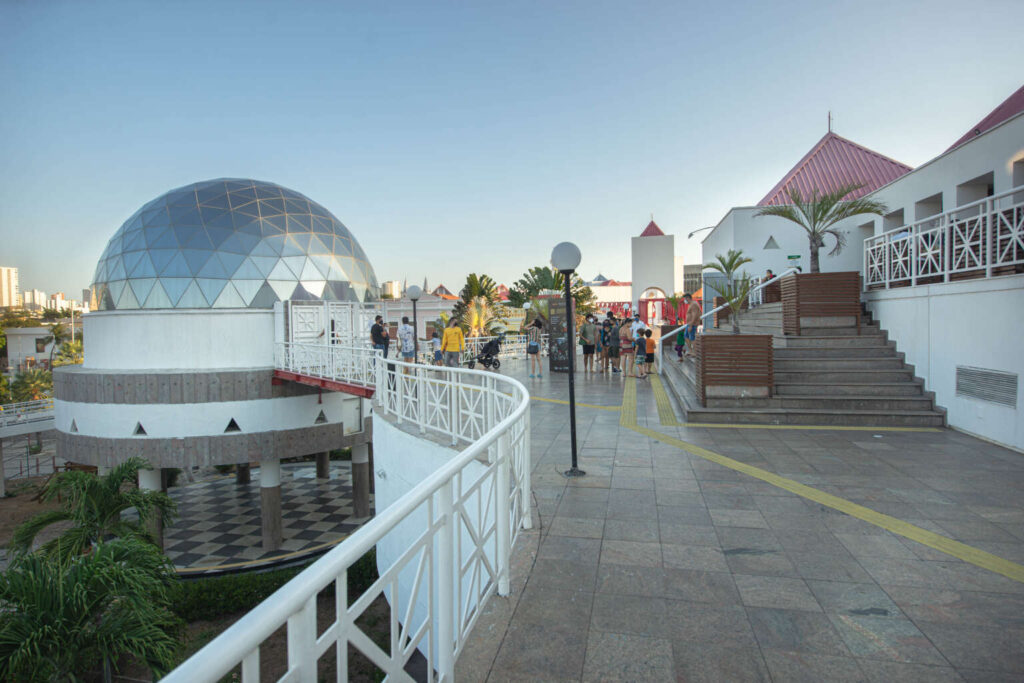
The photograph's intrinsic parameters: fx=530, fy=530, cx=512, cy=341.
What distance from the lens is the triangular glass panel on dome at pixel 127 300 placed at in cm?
1664

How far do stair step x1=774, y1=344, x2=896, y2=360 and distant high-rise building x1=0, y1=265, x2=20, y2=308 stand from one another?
156421 mm

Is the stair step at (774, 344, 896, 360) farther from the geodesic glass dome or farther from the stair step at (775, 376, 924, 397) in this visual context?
the geodesic glass dome

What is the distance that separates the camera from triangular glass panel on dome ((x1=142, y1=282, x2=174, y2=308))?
1634 cm

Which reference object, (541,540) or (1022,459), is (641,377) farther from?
(541,540)

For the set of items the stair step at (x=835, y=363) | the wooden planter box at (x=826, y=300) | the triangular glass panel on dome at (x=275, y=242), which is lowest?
the stair step at (x=835, y=363)

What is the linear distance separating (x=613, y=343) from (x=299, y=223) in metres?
11.8

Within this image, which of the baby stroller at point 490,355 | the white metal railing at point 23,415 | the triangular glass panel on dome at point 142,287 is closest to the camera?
the triangular glass panel on dome at point 142,287

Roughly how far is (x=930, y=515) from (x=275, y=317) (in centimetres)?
1602

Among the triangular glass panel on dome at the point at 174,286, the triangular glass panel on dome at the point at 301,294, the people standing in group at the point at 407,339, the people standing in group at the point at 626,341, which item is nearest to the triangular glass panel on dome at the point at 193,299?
the triangular glass panel on dome at the point at 174,286

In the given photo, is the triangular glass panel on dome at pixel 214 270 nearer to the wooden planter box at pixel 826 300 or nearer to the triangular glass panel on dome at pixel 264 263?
the triangular glass panel on dome at pixel 264 263

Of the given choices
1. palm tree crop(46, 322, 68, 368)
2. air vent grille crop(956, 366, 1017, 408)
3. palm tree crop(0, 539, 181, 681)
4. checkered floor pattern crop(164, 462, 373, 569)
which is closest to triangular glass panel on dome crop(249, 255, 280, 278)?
checkered floor pattern crop(164, 462, 373, 569)

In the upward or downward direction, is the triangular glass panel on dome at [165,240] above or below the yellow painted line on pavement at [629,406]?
above

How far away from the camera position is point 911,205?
48.0 feet

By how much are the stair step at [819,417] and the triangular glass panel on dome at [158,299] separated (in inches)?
616
